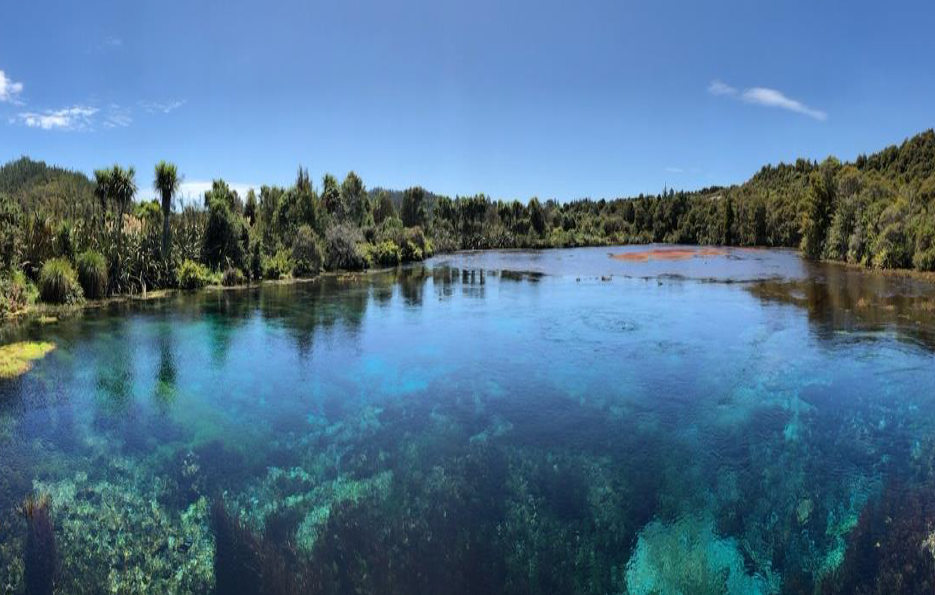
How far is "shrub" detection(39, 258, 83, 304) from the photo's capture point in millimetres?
36062

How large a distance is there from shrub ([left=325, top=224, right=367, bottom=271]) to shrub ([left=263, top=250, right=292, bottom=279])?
29.2ft

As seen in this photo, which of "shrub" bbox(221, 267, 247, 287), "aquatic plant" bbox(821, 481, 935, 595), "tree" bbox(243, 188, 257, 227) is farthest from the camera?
"tree" bbox(243, 188, 257, 227)

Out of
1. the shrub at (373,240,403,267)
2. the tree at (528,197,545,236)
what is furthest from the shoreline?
the tree at (528,197,545,236)

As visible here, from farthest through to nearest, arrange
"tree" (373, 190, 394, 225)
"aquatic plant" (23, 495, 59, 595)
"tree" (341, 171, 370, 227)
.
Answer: "tree" (373, 190, 394, 225), "tree" (341, 171, 370, 227), "aquatic plant" (23, 495, 59, 595)

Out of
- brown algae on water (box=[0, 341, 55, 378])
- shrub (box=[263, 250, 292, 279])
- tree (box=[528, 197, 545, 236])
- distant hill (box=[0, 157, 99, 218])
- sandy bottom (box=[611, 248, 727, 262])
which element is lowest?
brown algae on water (box=[0, 341, 55, 378])

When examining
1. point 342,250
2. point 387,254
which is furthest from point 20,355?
point 387,254

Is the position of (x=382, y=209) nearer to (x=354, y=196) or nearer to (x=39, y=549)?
(x=354, y=196)

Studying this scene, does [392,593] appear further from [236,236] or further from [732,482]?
[236,236]

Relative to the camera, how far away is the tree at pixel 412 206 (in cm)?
13225

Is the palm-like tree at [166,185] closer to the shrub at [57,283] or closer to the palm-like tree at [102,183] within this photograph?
the palm-like tree at [102,183]

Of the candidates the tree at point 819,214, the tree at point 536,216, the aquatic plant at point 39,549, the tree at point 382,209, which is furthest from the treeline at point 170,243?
the tree at point 819,214

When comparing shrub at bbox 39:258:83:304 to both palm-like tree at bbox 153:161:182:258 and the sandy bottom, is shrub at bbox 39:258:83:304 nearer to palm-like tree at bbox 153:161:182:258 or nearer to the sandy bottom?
palm-like tree at bbox 153:161:182:258

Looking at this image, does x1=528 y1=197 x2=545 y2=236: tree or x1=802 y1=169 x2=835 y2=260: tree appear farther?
x1=528 y1=197 x2=545 y2=236: tree

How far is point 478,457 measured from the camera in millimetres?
15000
